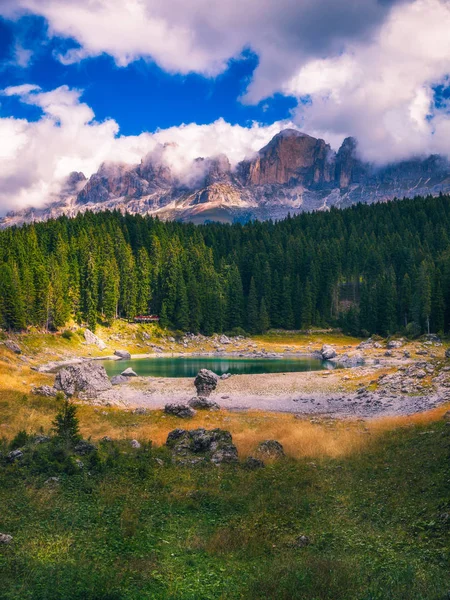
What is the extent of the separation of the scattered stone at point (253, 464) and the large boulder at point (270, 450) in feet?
5.11

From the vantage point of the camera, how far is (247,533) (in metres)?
14.3

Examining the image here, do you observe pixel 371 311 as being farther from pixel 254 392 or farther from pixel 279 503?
pixel 279 503

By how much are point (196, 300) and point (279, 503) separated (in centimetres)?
10714

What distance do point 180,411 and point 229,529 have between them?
74.6 ft

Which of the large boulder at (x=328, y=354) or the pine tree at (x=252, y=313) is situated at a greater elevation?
the pine tree at (x=252, y=313)

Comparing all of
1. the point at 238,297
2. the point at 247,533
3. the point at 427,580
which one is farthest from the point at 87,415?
the point at 238,297

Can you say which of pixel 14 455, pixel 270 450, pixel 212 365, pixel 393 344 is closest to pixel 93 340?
pixel 212 365

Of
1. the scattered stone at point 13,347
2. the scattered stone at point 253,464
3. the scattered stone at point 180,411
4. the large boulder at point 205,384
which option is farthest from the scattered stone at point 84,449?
the scattered stone at point 13,347

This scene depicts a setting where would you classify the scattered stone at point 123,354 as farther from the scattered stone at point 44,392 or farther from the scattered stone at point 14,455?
the scattered stone at point 14,455

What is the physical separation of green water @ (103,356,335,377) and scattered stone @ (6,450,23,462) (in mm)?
47195

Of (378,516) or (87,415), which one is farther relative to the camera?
(87,415)

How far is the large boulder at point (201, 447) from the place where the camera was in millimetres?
23031

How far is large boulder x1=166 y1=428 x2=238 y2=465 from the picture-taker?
2303 cm

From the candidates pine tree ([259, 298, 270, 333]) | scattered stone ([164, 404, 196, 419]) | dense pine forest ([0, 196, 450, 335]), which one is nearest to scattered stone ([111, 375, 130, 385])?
scattered stone ([164, 404, 196, 419])
